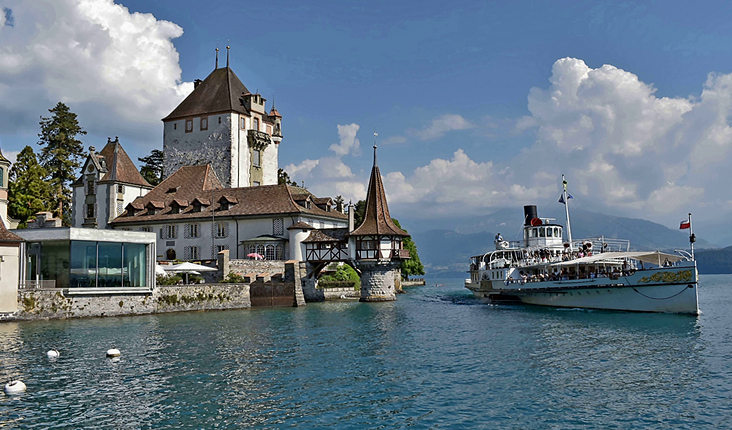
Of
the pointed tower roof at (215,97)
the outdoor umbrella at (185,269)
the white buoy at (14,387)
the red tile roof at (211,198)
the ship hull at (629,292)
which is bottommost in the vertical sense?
the white buoy at (14,387)

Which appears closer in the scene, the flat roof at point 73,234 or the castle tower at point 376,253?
the flat roof at point 73,234

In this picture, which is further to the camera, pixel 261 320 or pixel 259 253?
pixel 259 253

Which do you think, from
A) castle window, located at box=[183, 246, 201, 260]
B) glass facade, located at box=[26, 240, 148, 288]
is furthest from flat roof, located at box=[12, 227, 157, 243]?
castle window, located at box=[183, 246, 201, 260]

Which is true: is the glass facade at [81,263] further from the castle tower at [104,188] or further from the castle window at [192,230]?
the castle tower at [104,188]

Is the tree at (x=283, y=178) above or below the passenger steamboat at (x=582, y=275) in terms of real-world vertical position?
above

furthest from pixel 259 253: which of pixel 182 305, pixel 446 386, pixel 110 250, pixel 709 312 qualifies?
pixel 446 386

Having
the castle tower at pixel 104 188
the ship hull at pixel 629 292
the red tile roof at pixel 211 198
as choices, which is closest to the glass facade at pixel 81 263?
the red tile roof at pixel 211 198

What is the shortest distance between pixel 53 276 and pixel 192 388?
25.9 m

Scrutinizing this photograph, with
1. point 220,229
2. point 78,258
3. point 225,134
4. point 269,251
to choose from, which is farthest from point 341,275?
point 78,258

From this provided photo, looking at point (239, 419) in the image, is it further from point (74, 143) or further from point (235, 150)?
point (74, 143)

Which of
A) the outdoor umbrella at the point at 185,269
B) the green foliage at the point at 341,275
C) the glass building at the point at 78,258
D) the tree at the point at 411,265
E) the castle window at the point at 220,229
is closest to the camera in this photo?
the glass building at the point at 78,258

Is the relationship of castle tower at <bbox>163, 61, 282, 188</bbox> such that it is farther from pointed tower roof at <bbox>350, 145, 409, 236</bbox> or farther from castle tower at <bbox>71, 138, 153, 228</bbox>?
pointed tower roof at <bbox>350, 145, 409, 236</bbox>

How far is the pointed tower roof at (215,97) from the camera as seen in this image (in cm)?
7962

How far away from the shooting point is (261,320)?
131 ft
